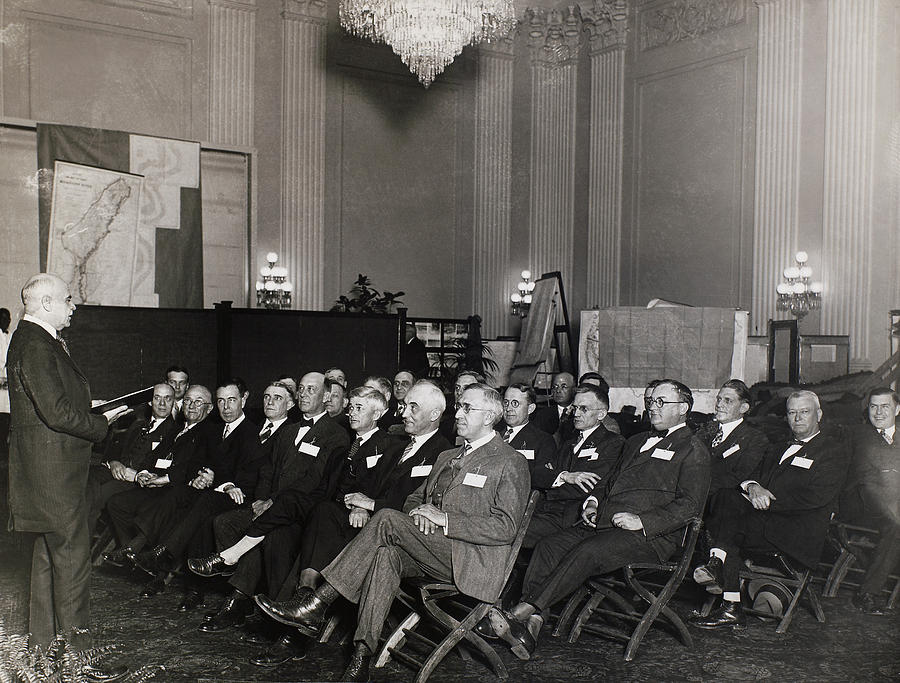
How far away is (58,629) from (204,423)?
1937 millimetres

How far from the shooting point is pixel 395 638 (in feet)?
11.7

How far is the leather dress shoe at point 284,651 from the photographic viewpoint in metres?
3.64

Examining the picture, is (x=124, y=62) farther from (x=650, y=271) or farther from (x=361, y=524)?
(x=361, y=524)

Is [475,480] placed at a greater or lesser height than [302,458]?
greater

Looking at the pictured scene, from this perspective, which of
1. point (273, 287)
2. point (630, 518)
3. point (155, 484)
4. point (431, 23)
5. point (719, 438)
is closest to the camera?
point (630, 518)

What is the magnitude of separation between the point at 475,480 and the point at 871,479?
8.22 ft

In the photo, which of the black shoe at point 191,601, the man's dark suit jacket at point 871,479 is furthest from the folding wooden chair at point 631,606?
the black shoe at point 191,601

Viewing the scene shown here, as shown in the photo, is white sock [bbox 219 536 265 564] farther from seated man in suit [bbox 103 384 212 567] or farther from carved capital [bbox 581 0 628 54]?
carved capital [bbox 581 0 628 54]

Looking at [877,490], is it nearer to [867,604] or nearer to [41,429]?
[867,604]

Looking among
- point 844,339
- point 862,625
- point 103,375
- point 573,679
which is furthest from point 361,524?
point 844,339

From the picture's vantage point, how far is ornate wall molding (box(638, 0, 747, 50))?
10.4m

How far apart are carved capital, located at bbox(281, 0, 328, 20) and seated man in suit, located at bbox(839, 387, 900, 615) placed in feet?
28.3

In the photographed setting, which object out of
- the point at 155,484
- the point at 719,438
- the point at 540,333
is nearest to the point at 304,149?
the point at 540,333

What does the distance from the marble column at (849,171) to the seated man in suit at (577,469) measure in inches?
188
